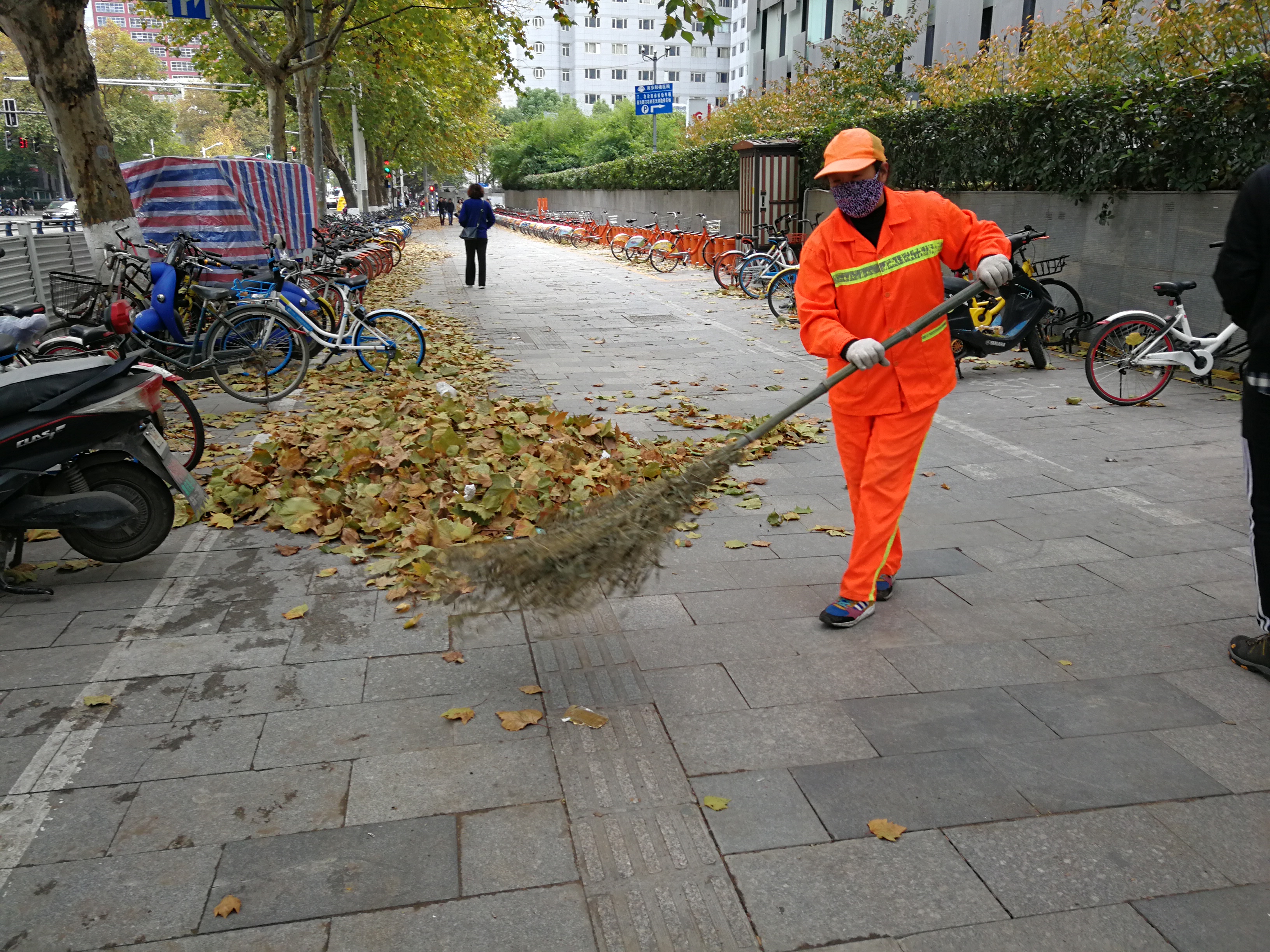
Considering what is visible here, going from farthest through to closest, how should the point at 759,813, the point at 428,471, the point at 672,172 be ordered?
the point at 672,172
the point at 428,471
the point at 759,813

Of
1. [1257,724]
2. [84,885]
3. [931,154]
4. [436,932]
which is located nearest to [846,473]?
[1257,724]

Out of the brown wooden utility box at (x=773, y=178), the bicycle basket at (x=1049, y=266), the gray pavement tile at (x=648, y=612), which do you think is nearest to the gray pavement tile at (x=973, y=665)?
the gray pavement tile at (x=648, y=612)

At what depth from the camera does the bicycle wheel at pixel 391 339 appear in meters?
9.05

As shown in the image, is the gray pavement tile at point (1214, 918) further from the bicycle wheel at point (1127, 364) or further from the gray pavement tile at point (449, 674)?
the bicycle wheel at point (1127, 364)

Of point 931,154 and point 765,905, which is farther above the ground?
point 931,154

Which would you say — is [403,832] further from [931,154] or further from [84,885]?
[931,154]

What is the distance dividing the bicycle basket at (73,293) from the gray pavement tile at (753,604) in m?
7.55

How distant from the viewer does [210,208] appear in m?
12.2

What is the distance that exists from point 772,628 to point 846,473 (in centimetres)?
71

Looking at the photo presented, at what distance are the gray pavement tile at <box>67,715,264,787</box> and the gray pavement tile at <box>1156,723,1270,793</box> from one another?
116 inches

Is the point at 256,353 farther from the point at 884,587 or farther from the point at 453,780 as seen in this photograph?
the point at 453,780

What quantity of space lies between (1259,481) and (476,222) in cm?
1500

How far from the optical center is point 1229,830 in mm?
2688

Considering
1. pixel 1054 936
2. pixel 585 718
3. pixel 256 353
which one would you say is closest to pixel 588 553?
pixel 585 718
